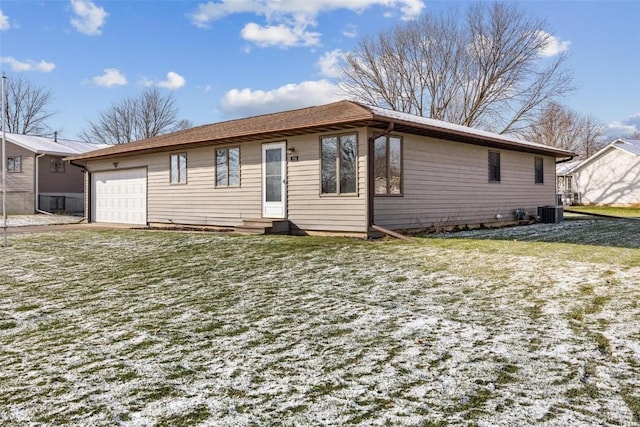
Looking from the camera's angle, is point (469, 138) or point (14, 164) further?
point (14, 164)

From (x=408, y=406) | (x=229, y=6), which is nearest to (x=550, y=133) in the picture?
(x=229, y=6)

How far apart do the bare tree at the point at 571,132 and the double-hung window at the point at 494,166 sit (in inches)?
849

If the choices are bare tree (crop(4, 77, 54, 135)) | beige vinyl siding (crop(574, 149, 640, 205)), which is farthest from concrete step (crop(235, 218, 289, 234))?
bare tree (crop(4, 77, 54, 135))

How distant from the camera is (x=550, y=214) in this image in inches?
590

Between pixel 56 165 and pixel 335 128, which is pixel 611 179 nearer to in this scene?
pixel 335 128

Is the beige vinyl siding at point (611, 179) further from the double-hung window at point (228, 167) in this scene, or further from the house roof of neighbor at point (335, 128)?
the double-hung window at point (228, 167)

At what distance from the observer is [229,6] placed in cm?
1423

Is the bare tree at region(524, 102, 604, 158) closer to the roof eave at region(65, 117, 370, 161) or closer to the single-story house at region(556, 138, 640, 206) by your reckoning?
the single-story house at region(556, 138, 640, 206)

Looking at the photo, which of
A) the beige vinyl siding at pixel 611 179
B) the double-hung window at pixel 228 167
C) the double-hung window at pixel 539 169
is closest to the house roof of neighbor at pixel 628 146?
the beige vinyl siding at pixel 611 179

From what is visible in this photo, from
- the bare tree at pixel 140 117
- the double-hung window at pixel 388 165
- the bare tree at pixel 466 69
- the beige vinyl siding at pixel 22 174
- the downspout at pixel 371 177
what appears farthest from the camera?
the bare tree at pixel 140 117

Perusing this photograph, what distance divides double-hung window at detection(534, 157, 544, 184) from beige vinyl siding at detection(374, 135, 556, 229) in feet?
0.95

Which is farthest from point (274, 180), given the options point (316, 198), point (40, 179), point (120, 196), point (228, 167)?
point (40, 179)

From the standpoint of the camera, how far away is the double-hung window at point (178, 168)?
12812 mm

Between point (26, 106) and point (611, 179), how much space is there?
1703 inches
